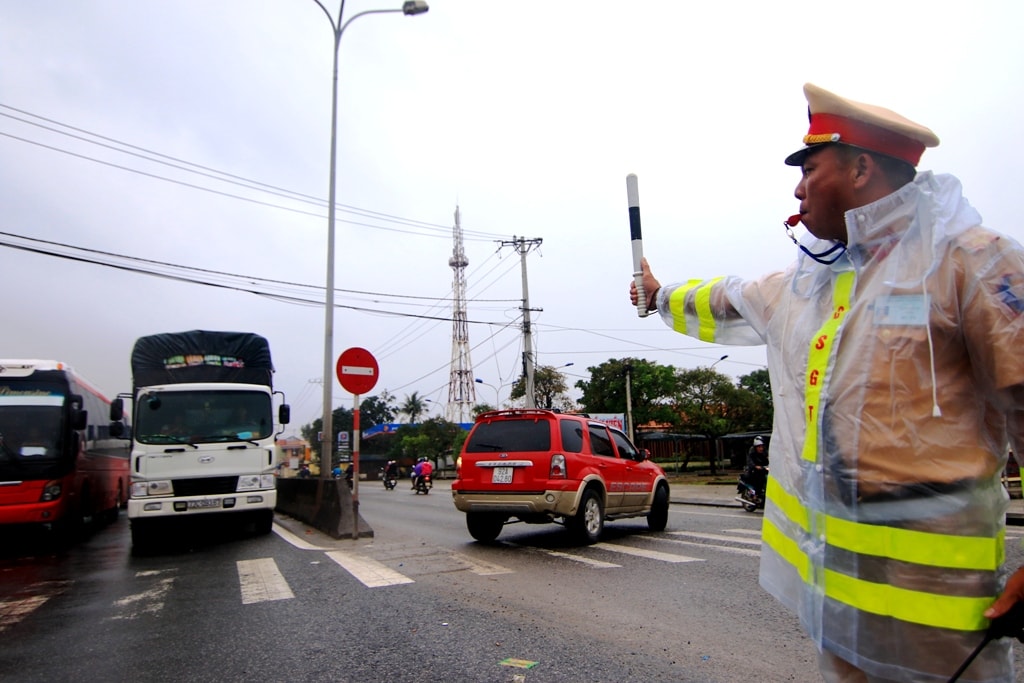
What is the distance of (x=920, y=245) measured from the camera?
167 centimetres

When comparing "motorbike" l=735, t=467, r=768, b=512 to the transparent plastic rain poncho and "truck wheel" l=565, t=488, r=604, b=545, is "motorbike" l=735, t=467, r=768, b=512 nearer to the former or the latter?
"truck wheel" l=565, t=488, r=604, b=545

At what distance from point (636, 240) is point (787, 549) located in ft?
4.15

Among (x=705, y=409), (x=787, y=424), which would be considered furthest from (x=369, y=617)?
(x=705, y=409)

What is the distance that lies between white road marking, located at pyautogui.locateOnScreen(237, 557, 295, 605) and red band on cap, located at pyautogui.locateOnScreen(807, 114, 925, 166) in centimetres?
606

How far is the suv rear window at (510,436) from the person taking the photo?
9.38m

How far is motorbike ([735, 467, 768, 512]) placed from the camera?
14.3 metres

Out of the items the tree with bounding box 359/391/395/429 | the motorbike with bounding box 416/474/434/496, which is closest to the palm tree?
the tree with bounding box 359/391/395/429

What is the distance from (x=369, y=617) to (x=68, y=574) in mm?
5299

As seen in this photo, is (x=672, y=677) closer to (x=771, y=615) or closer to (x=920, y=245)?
(x=771, y=615)

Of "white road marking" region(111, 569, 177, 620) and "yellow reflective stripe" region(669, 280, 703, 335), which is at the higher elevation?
"yellow reflective stripe" region(669, 280, 703, 335)

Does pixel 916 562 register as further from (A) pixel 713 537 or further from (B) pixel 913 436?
(A) pixel 713 537

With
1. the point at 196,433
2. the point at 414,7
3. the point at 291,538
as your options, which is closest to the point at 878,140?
the point at 196,433

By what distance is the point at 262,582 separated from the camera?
712cm

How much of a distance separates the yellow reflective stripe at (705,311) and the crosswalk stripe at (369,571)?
5.21 meters
